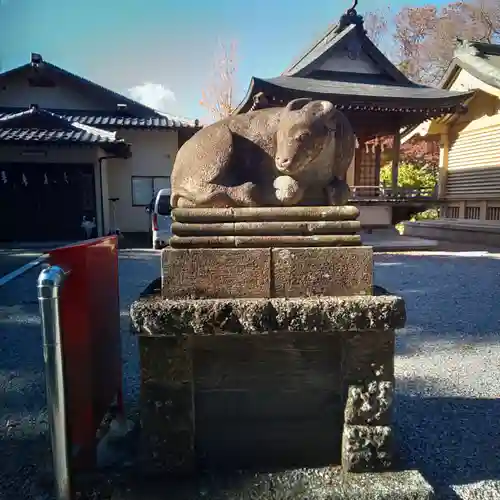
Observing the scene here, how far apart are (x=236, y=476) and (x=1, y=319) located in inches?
154

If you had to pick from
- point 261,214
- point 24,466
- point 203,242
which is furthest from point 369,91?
point 24,466

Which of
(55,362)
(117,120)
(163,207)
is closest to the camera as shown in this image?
(55,362)

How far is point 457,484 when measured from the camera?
1869mm

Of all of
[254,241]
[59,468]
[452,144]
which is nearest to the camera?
[59,468]

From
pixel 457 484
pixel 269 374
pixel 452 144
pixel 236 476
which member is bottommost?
pixel 457 484

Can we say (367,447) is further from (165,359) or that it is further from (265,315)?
(165,359)

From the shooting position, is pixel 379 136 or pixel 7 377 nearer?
pixel 7 377

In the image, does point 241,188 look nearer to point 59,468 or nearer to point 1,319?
point 59,468

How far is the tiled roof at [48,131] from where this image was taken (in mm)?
10164

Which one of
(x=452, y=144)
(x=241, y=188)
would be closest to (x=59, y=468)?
(x=241, y=188)

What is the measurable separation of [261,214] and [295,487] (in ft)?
3.66

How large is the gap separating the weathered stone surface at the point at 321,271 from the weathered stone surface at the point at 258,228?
0.08 m

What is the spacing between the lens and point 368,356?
5.48 ft

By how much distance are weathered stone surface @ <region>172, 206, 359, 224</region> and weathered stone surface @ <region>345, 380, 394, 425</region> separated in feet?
2.32
